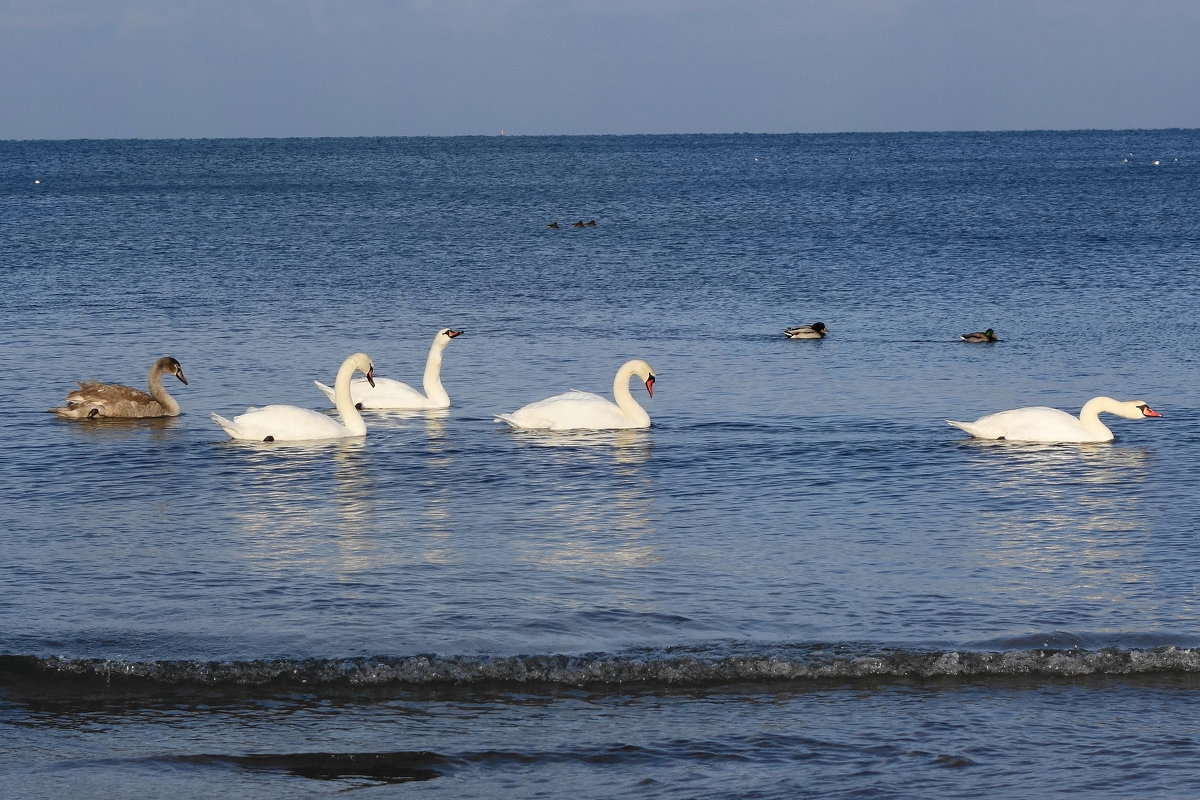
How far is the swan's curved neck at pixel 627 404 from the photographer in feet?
52.2

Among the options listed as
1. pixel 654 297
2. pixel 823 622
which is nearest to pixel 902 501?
pixel 823 622

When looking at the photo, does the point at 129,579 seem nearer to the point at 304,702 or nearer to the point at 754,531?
the point at 304,702

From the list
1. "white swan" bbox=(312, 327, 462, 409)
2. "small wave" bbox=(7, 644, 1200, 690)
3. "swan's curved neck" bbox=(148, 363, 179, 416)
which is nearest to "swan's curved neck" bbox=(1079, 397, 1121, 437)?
"white swan" bbox=(312, 327, 462, 409)

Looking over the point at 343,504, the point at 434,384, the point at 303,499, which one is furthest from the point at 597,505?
the point at 434,384

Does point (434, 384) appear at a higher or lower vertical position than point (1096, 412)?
higher

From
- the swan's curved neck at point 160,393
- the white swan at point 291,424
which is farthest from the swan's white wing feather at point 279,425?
the swan's curved neck at point 160,393

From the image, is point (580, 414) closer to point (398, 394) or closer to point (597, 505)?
point (398, 394)

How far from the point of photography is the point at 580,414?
15.8 m

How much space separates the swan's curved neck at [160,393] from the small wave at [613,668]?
8.92 metres

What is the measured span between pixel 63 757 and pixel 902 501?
7079mm

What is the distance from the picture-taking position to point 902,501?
1225cm

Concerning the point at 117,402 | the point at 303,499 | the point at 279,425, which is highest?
the point at 117,402

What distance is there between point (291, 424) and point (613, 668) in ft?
25.8

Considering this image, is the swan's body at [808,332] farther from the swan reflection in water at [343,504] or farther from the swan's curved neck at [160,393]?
the swan's curved neck at [160,393]
